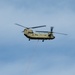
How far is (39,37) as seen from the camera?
16462 centimetres

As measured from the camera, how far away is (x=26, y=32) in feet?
547

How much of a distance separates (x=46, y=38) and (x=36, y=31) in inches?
278

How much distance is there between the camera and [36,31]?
529 feet

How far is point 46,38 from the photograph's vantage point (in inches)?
6555

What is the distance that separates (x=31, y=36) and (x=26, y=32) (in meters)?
3.70

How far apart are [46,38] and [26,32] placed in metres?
8.40

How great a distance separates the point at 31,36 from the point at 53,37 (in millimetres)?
9021

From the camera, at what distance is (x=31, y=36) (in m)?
164

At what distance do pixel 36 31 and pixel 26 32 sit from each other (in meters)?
6.83

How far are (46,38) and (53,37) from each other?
2.84 metres

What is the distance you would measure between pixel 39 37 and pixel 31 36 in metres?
3.22

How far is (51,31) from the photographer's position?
16975cm

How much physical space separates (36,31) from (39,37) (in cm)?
417
